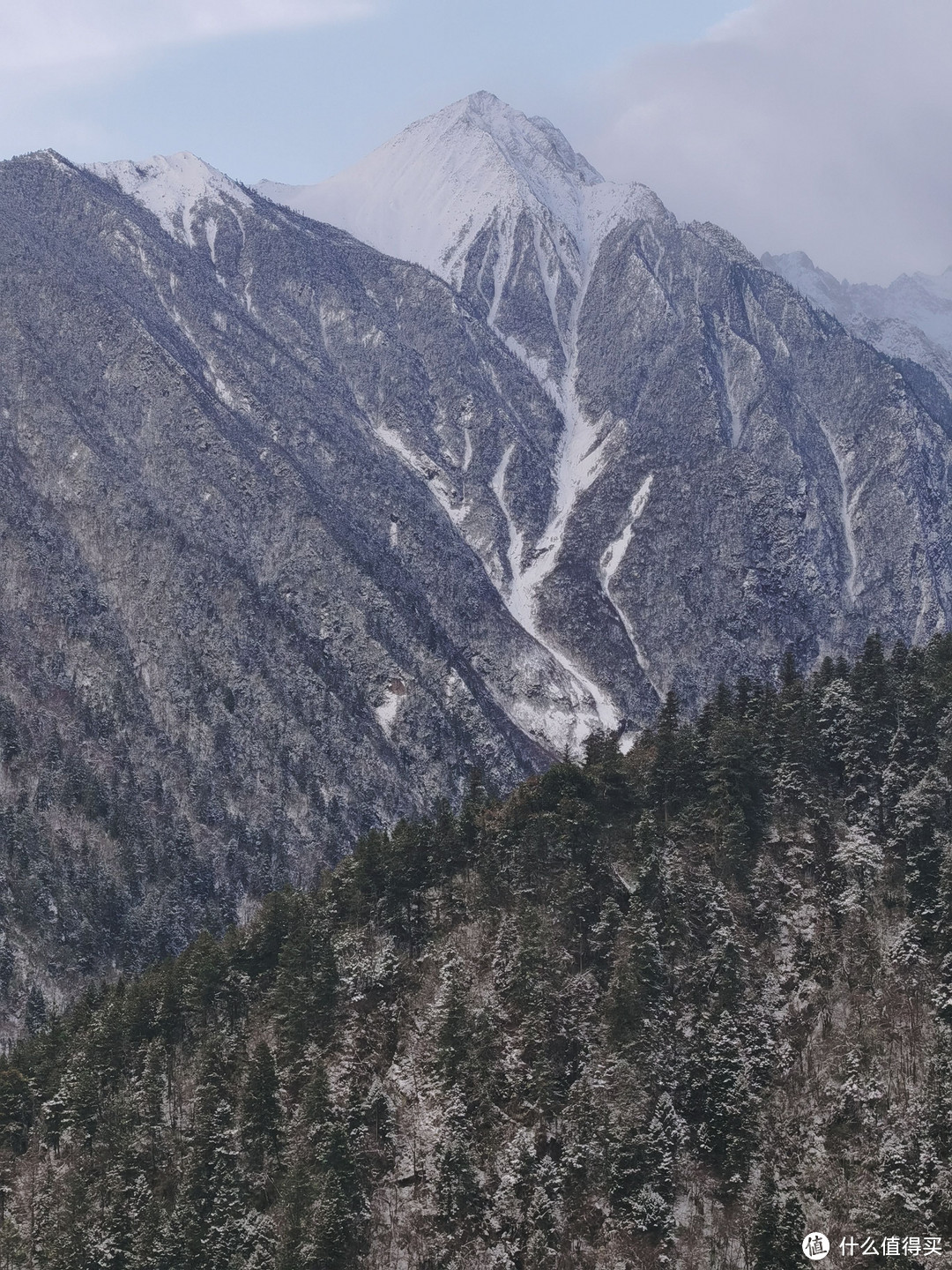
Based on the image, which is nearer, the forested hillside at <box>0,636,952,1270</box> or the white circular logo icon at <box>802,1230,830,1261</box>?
the white circular logo icon at <box>802,1230,830,1261</box>

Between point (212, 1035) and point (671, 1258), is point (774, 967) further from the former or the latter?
point (212, 1035)

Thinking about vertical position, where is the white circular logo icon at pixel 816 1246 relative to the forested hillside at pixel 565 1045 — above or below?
below

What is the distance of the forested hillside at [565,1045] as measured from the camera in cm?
9456

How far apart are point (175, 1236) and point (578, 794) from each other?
51852 mm

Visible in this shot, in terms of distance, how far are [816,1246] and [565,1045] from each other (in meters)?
25.9

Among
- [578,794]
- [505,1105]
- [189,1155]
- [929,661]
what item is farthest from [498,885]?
[929,661]

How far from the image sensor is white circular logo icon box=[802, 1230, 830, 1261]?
84688 millimetres

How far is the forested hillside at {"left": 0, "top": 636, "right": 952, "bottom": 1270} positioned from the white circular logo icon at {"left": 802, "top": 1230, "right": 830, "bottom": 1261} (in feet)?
2.23

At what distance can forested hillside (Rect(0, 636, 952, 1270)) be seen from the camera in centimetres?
9456

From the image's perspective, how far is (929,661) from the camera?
14012 centimetres

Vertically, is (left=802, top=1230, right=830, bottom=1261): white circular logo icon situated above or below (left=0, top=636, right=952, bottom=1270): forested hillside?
below

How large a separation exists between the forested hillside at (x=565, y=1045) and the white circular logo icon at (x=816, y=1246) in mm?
680

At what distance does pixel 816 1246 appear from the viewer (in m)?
85.4

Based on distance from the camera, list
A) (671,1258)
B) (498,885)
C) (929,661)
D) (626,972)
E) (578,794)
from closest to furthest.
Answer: (671,1258) → (626,972) → (498,885) → (578,794) → (929,661)
